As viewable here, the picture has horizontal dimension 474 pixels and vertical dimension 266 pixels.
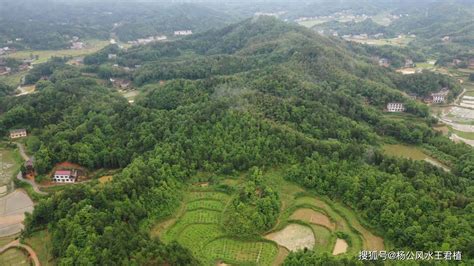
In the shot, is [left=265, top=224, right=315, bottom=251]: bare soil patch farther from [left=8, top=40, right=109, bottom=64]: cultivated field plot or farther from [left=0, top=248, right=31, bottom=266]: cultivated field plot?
[left=8, top=40, right=109, bottom=64]: cultivated field plot

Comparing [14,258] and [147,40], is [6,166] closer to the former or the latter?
[14,258]

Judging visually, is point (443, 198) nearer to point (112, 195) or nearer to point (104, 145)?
point (112, 195)

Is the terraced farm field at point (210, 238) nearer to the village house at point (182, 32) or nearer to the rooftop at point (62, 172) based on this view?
the rooftop at point (62, 172)

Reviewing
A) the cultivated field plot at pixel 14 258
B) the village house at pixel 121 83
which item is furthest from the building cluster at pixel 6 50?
the cultivated field plot at pixel 14 258

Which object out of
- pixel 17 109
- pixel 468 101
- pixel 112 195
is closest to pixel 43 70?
pixel 17 109

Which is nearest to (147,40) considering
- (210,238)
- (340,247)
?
(210,238)

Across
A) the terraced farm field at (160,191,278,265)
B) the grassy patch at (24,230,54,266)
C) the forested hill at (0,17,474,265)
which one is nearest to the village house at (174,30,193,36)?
the forested hill at (0,17,474,265)
